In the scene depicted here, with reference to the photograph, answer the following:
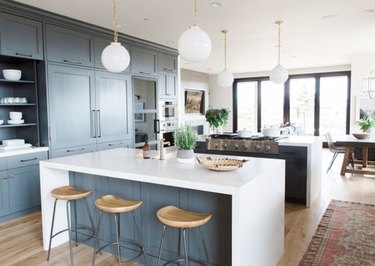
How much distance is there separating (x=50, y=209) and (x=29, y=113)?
1.81 meters

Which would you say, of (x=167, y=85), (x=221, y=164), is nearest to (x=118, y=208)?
(x=221, y=164)

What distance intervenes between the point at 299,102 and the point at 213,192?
29.9 feet

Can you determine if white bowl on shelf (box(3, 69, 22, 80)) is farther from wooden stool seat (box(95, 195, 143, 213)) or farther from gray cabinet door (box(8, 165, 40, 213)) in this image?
wooden stool seat (box(95, 195, 143, 213))

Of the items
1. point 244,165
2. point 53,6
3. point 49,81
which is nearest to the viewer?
point 244,165

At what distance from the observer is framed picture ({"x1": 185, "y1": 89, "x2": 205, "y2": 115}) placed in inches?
402

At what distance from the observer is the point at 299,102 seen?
10.3 meters

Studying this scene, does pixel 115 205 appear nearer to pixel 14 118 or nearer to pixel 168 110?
pixel 14 118

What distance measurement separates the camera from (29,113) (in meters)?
4.23

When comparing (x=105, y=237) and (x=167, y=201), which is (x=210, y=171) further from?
(x=105, y=237)

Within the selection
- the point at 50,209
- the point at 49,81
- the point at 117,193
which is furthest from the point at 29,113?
the point at 117,193

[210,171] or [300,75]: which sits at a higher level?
[300,75]

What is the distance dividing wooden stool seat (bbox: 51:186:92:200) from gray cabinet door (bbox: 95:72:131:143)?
201 cm

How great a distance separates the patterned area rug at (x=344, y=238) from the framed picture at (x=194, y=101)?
6.69 meters

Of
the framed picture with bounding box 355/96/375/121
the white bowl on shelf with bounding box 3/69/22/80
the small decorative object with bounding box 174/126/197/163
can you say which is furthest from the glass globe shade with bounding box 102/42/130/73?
the framed picture with bounding box 355/96/375/121
